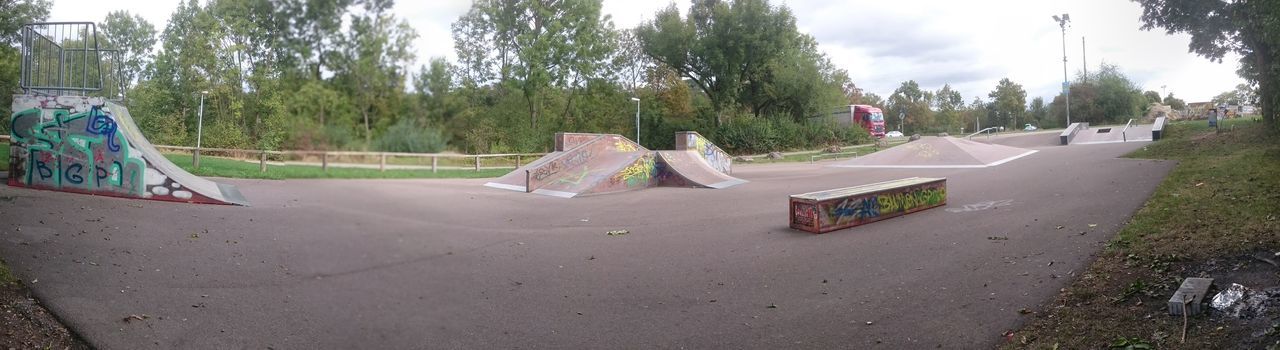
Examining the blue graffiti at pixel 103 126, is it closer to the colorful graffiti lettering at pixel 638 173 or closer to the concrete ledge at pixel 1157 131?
the colorful graffiti lettering at pixel 638 173

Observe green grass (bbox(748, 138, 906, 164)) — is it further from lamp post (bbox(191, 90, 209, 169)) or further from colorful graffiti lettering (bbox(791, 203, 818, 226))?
Result: lamp post (bbox(191, 90, 209, 169))

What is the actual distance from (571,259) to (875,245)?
4.28 metres

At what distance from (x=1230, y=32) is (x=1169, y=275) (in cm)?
2413

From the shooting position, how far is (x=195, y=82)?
2133 mm

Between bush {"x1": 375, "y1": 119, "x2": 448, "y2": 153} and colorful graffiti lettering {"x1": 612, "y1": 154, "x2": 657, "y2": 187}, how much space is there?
10434 millimetres

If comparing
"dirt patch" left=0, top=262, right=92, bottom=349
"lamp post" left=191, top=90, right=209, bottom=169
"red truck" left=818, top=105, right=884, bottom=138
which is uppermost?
"red truck" left=818, top=105, right=884, bottom=138

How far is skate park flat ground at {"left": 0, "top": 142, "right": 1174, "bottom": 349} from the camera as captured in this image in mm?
2361

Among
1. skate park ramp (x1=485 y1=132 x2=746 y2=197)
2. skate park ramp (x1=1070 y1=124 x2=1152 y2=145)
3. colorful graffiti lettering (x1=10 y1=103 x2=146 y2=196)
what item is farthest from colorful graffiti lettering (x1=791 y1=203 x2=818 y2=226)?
skate park ramp (x1=1070 y1=124 x2=1152 y2=145)

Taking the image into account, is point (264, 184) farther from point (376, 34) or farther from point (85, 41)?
point (85, 41)

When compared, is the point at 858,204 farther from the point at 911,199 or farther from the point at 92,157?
the point at 92,157

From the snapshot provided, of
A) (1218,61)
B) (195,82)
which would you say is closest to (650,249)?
(195,82)

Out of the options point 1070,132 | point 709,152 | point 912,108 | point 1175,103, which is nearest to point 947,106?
point 912,108

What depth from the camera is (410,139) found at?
1842 millimetres

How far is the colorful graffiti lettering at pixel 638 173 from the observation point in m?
12.8
